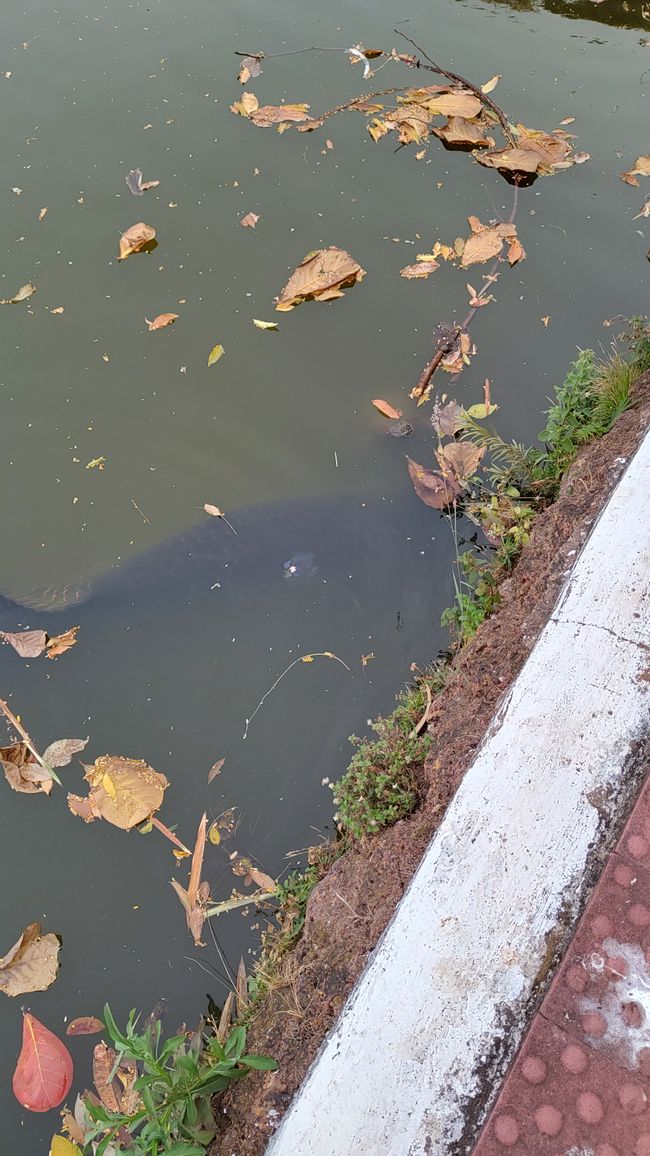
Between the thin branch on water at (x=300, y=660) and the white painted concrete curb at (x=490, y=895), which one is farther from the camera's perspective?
the thin branch on water at (x=300, y=660)

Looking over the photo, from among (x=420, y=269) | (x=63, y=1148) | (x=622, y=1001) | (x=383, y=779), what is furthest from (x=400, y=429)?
(x=63, y=1148)

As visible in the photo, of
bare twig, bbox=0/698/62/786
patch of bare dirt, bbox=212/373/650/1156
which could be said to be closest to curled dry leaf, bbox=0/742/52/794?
bare twig, bbox=0/698/62/786

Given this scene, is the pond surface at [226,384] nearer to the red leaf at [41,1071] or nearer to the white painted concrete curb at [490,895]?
the red leaf at [41,1071]

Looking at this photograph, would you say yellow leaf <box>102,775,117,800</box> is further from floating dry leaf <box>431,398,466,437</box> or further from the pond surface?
floating dry leaf <box>431,398,466,437</box>

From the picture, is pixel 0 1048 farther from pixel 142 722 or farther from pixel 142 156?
pixel 142 156

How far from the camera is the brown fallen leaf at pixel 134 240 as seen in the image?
4.27 metres

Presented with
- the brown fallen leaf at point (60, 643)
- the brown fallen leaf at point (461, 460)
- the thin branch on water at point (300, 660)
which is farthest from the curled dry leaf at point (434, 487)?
the brown fallen leaf at point (60, 643)

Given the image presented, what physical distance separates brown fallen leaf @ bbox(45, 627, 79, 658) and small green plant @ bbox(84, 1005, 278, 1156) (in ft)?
5.78

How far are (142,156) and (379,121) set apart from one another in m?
1.55

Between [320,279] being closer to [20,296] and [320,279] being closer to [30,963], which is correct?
[20,296]

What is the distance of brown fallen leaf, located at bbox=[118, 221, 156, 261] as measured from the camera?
4.27 meters

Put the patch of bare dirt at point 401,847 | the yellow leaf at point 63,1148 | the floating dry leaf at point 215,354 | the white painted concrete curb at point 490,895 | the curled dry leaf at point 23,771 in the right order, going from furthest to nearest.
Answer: the floating dry leaf at point 215,354 → the curled dry leaf at point 23,771 → the yellow leaf at point 63,1148 → the patch of bare dirt at point 401,847 → the white painted concrete curb at point 490,895

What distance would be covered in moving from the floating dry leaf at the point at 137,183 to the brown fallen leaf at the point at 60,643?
2867mm

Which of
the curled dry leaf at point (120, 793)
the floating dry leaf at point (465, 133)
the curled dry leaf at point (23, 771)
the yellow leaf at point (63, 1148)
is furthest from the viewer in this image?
the floating dry leaf at point (465, 133)
